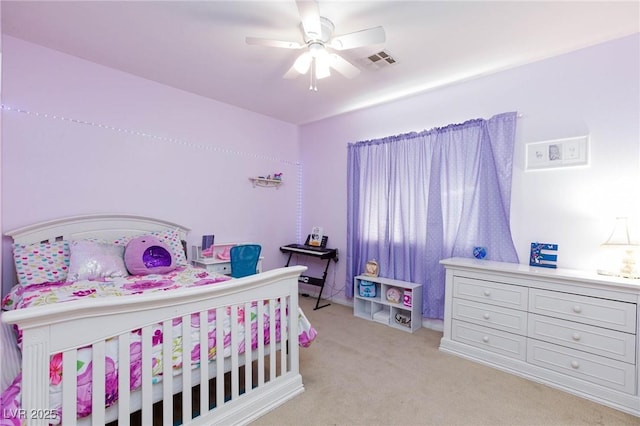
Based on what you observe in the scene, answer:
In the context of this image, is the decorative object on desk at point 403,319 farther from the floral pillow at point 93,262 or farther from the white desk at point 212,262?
the floral pillow at point 93,262

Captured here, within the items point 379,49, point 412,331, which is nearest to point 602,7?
point 379,49

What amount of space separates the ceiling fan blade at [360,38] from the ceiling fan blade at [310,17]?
0.42 feet

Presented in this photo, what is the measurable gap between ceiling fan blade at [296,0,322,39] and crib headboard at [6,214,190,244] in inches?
93.3

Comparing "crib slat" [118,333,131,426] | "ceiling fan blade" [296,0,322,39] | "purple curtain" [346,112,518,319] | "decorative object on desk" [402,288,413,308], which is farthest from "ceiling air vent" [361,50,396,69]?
→ "crib slat" [118,333,131,426]

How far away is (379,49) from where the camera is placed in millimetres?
2504

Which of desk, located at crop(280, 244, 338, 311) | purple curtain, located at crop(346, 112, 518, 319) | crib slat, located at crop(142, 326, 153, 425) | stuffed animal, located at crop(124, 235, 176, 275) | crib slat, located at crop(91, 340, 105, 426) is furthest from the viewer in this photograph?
desk, located at crop(280, 244, 338, 311)

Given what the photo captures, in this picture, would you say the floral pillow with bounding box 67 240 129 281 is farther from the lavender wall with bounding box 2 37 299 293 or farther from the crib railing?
the crib railing

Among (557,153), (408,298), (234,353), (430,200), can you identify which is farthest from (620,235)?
(234,353)

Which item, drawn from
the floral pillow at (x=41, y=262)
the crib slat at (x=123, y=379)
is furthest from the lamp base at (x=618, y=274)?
the floral pillow at (x=41, y=262)

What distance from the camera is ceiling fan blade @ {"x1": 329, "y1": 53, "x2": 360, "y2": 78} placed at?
2207mm

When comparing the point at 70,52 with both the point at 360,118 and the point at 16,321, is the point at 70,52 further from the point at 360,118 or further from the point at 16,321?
the point at 360,118

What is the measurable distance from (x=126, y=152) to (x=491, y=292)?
3609 mm

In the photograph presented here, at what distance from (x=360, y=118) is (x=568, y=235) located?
252cm

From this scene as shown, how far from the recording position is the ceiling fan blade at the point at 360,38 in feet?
6.18
